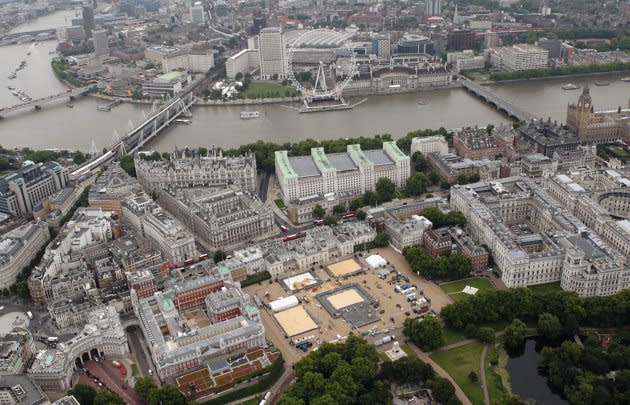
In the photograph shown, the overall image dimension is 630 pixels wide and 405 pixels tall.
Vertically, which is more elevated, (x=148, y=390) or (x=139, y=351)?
(x=148, y=390)

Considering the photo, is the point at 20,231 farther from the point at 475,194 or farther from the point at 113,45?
the point at 113,45

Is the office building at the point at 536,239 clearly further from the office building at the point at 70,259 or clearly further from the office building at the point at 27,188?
the office building at the point at 27,188

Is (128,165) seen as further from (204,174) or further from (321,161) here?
(321,161)

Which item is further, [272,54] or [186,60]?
[186,60]

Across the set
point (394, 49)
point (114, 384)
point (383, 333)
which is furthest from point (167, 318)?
point (394, 49)

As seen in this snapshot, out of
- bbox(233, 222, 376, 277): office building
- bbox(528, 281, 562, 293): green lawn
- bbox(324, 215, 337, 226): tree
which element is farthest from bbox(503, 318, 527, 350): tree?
bbox(324, 215, 337, 226): tree

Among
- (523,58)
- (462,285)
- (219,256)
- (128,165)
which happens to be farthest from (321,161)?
(523,58)

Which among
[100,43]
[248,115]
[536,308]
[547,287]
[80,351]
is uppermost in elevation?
[100,43]

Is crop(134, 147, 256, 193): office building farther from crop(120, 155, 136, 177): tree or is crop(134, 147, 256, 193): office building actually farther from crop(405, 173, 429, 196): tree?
crop(405, 173, 429, 196): tree
